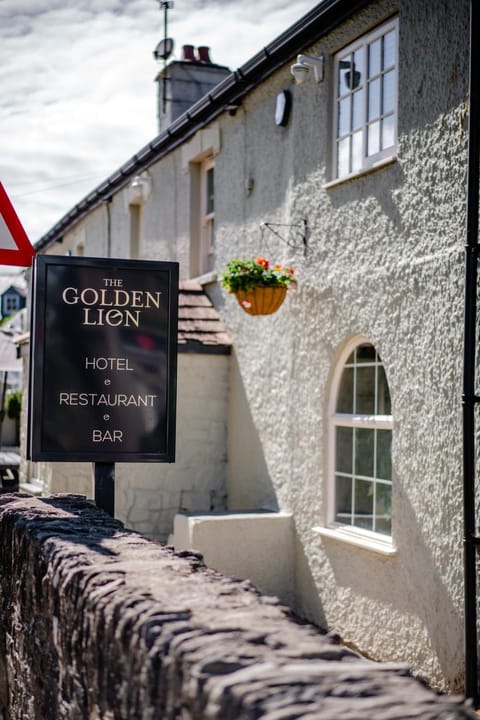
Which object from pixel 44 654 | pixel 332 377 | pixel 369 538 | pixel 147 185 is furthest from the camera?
pixel 147 185

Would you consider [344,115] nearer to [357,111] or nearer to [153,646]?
[357,111]

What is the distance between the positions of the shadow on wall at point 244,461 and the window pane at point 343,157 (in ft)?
9.46

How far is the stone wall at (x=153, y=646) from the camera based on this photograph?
1942 mm

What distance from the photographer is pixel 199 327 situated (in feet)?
36.1

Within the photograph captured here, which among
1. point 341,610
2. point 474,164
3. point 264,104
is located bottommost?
point 341,610

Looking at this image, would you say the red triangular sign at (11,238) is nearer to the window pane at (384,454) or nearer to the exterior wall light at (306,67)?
the window pane at (384,454)

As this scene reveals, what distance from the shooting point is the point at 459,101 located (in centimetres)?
677

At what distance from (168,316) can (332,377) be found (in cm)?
383

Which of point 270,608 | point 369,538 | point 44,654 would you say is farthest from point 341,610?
point 270,608

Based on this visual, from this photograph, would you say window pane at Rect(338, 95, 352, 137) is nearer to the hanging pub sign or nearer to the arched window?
the arched window

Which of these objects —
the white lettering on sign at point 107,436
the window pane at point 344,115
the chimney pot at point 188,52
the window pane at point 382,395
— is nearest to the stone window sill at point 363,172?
the window pane at point 344,115

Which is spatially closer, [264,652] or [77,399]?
[264,652]

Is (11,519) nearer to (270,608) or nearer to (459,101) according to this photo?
(270,608)

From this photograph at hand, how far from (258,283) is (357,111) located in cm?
168
